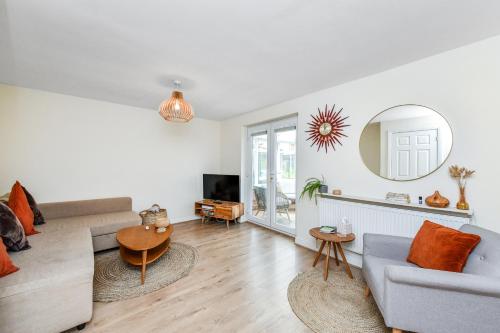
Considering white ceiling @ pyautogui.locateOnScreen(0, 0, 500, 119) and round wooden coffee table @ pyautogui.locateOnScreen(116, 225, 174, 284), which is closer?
white ceiling @ pyautogui.locateOnScreen(0, 0, 500, 119)

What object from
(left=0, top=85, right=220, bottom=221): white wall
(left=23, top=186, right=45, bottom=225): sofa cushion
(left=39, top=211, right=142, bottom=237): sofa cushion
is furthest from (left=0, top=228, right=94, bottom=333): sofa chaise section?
(left=0, top=85, right=220, bottom=221): white wall

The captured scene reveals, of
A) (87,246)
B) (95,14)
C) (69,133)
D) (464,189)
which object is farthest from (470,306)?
(69,133)

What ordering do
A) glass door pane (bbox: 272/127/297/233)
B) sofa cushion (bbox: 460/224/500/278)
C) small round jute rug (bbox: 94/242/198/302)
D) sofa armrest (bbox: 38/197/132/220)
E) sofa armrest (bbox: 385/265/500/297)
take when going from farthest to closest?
glass door pane (bbox: 272/127/297/233), sofa armrest (bbox: 38/197/132/220), small round jute rug (bbox: 94/242/198/302), sofa cushion (bbox: 460/224/500/278), sofa armrest (bbox: 385/265/500/297)

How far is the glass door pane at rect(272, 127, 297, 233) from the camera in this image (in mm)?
3650

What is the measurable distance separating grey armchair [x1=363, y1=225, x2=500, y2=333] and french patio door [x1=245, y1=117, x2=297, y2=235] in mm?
2276

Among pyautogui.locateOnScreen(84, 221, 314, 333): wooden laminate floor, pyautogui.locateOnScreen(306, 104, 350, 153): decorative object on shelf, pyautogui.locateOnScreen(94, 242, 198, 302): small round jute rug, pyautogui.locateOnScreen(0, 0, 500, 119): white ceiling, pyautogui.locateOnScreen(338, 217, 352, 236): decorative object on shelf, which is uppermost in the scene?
pyautogui.locateOnScreen(0, 0, 500, 119): white ceiling

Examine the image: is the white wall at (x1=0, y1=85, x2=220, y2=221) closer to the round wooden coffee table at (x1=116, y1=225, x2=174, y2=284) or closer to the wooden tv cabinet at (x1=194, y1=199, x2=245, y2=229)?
the wooden tv cabinet at (x1=194, y1=199, x2=245, y2=229)

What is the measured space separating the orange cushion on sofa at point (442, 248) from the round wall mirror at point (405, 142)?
0.71m

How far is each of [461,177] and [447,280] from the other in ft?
3.93

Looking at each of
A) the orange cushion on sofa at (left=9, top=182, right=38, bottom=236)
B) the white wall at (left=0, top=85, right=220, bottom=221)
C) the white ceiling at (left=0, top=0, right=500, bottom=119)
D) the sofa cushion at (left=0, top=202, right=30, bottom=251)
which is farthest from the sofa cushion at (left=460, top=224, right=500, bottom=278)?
the white wall at (left=0, top=85, right=220, bottom=221)

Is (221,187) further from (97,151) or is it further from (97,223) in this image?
(97,151)

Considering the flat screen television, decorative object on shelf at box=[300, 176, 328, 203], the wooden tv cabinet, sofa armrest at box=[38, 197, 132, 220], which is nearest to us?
decorative object on shelf at box=[300, 176, 328, 203]

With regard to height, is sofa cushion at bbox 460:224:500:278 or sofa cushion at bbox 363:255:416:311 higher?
sofa cushion at bbox 460:224:500:278

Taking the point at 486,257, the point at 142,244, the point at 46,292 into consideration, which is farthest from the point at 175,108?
the point at 486,257
